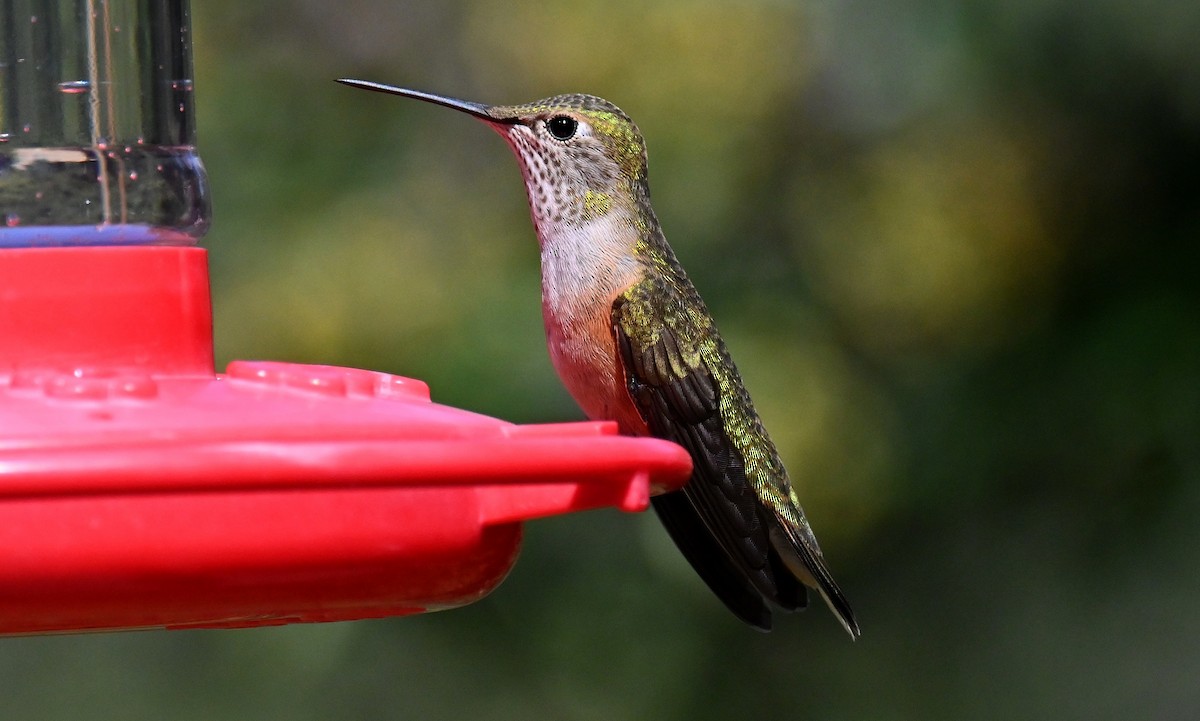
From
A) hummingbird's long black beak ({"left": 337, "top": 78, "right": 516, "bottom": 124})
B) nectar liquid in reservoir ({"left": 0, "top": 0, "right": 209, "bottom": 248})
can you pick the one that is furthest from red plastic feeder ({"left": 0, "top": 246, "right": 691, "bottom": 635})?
hummingbird's long black beak ({"left": 337, "top": 78, "right": 516, "bottom": 124})

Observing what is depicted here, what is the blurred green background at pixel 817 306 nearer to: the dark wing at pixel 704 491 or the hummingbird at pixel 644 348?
the hummingbird at pixel 644 348

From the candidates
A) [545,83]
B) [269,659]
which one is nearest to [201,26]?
[545,83]

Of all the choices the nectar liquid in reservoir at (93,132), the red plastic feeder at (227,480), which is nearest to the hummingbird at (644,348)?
the nectar liquid in reservoir at (93,132)

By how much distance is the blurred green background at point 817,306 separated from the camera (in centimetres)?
545

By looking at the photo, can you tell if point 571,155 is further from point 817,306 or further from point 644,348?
point 817,306

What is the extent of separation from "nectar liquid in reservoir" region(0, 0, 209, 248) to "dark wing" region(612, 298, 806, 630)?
47.5 inches

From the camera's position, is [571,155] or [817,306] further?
[817,306]

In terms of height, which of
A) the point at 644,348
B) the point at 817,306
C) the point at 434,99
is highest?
the point at 434,99

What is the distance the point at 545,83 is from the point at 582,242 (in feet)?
6.75

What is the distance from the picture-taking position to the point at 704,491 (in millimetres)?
3592

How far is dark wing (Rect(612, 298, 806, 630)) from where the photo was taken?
11.6 feet

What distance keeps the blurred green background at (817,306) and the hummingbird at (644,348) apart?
4.31 ft

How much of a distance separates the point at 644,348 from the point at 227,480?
6.88 feet

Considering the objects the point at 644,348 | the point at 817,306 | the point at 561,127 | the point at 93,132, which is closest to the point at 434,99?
the point at 561,127
